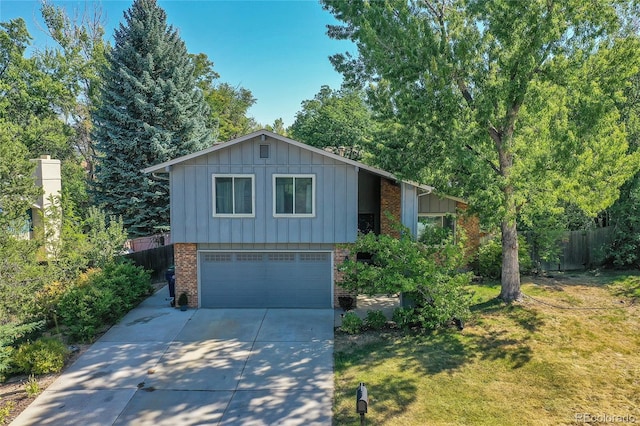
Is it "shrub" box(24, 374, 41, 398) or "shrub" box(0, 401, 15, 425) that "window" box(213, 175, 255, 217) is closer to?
"shrub" box(24, 374, 41, 398)

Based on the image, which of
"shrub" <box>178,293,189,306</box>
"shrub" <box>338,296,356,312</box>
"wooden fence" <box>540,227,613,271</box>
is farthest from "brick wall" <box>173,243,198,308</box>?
"wooden fence" <box>540,227,613,271</box>

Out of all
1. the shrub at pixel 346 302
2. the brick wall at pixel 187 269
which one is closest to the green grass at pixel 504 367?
the shrub at pixel 346 302

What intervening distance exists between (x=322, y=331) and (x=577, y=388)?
561 centimetres

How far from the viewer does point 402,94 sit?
11.0m

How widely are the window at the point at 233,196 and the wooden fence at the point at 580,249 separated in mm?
11905

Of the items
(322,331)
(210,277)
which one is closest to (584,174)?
(322,331)

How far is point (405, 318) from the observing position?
10.6m

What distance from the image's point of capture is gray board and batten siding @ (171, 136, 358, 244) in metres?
12.3

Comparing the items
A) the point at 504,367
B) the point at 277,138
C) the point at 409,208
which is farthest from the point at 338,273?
the point at 504,367

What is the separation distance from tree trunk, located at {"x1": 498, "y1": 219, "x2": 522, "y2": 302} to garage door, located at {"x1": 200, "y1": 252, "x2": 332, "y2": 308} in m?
5.23

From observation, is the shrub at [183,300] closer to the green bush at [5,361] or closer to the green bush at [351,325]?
the green bush at [5,361]

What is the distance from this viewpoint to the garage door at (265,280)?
41.9 ft

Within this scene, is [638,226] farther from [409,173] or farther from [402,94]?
[402,94]

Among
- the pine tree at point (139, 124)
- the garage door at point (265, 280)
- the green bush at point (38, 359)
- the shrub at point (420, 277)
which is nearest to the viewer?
the green bush at point (38, 359)
